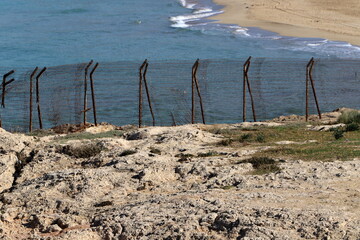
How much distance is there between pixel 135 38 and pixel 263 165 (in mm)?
33555

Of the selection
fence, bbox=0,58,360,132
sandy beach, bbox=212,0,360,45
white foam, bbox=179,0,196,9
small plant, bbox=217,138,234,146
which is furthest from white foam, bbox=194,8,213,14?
small plant, bbox=217,138,234,146

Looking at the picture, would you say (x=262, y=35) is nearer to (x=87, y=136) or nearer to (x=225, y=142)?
(x=87, y=136)

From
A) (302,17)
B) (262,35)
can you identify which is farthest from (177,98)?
(302,17)

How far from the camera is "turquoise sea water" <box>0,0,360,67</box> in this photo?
122 ft

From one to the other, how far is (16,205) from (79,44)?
33234 mm

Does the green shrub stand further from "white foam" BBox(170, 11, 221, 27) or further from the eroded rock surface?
"white foam" BBox(170, 11, 221, 27)

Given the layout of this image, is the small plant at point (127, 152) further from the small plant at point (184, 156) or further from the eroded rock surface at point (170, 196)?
the small plant at point (184, 156)

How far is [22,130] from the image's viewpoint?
19.8 m

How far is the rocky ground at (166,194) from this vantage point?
8.48 metres

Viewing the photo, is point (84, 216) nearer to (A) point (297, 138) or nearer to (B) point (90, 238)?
(B) point (90, 238)

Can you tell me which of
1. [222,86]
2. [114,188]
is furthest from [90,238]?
[222,86]

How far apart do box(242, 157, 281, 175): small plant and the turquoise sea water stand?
Answer: 2394cm

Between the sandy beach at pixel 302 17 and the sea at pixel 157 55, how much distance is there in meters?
1.39

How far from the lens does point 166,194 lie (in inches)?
396
